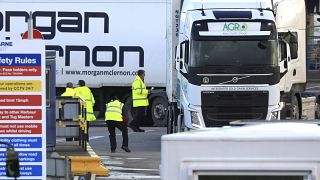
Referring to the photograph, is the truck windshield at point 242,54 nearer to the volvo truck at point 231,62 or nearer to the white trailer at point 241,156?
the volvo truck at point 231,62

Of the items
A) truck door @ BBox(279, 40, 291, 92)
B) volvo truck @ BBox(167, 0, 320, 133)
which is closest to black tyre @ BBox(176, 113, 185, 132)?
volvo truck @ BBox(167, 0, 320, 133)

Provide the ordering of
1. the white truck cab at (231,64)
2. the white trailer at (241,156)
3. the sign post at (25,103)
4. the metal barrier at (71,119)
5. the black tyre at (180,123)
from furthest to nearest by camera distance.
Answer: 1. the black tyre at (180,123)
2. the metal barrier at (71,119)
3. the white truck cab at (231,64)
4. the sign post at (25,103)
5. the white trailer at (241,156)

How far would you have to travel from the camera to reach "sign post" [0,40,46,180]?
991 centimetres

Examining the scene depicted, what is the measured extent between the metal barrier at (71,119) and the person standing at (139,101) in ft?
16.2

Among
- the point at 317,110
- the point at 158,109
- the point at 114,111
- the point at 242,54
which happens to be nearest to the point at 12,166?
the point at 242,54

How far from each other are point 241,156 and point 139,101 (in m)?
21.2

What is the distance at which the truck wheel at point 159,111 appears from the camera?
2784 cm

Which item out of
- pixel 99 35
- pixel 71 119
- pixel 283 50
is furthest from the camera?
pixel 99 35

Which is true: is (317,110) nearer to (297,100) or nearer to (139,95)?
(297,100)

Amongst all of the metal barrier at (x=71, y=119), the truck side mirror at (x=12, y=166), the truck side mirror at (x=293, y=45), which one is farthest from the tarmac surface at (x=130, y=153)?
the truck side mirror at (x=12, y=166)

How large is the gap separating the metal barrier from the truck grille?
288cm

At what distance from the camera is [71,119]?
20062 mm

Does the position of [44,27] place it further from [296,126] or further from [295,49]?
[296,126]

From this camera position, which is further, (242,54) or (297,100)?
(297,100)
